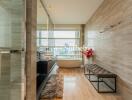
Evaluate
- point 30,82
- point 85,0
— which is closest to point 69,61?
point 85,0

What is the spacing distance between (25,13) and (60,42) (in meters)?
8.08

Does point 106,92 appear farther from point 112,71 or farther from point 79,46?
point 79,46

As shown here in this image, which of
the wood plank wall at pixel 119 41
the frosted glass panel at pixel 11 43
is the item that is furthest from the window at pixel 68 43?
the frosted glass panel at pixel 11 43

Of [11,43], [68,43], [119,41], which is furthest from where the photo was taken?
[68,43]

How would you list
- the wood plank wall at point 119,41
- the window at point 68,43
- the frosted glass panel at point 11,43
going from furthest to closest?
1. the window at point 68,43
2. the wood plank wall at point 119,41
3. the frosted glass panel at point 11,43

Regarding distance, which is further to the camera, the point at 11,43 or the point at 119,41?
the point at 119,41

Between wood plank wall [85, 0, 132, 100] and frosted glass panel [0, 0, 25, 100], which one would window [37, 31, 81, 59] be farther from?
frosted glass panel [0, 0, 25, 100]

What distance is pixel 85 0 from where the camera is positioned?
17.3 feet

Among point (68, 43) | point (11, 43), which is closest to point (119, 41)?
point (11, 43)

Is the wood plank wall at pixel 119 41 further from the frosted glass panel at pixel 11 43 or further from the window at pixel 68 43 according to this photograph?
the window at pixel 68 43

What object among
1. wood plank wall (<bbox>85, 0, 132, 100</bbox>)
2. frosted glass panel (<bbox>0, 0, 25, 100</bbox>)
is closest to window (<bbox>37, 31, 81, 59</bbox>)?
wood plank wall (<bbox>85, 0, 132, 100</bbox>)

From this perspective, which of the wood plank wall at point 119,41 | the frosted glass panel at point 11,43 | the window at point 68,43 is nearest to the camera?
the frosted glass panel at point 11,43

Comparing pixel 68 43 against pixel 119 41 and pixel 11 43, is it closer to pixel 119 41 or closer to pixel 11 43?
pixel 119 41

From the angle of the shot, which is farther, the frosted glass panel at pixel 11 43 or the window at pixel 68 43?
the window at pixel 68 43
